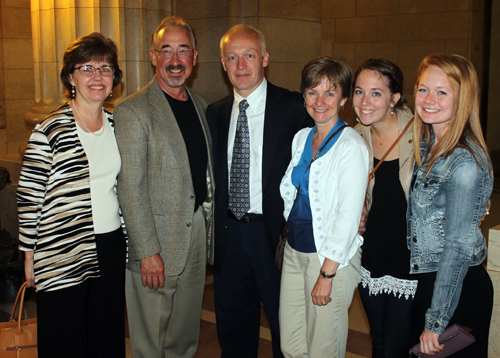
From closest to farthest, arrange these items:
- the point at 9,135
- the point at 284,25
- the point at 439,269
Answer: the point at 439,269 < the point at 284,25 < the point at 9,135

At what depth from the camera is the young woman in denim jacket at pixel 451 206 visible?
6.76 feet

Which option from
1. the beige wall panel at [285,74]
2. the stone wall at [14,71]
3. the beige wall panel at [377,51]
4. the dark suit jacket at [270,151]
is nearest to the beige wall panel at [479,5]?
the beige wall panel at [377,51]

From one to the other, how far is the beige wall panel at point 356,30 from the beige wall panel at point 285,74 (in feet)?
14.9

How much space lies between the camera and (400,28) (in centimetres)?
957

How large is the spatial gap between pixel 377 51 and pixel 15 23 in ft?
22.3

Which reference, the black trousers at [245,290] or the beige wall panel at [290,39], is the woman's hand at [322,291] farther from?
the beige wall panel at [290,39]

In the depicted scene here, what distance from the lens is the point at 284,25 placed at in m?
5.89

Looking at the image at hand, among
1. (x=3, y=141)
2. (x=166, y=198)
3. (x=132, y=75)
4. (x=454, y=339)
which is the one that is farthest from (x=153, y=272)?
(x=3, y=141)

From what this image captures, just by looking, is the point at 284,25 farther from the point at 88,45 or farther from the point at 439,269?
the point at 439,269

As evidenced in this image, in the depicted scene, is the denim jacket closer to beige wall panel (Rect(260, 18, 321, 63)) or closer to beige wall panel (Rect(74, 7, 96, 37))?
beige wall panel (Rect(74, 7, 96, 37))

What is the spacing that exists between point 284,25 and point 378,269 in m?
4.06

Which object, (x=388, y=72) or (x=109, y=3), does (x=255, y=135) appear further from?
(x=109, y=3)

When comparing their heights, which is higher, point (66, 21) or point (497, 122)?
point (66, 21)

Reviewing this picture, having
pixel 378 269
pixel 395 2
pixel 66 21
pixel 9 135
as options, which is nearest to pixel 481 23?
pixel 395 2
